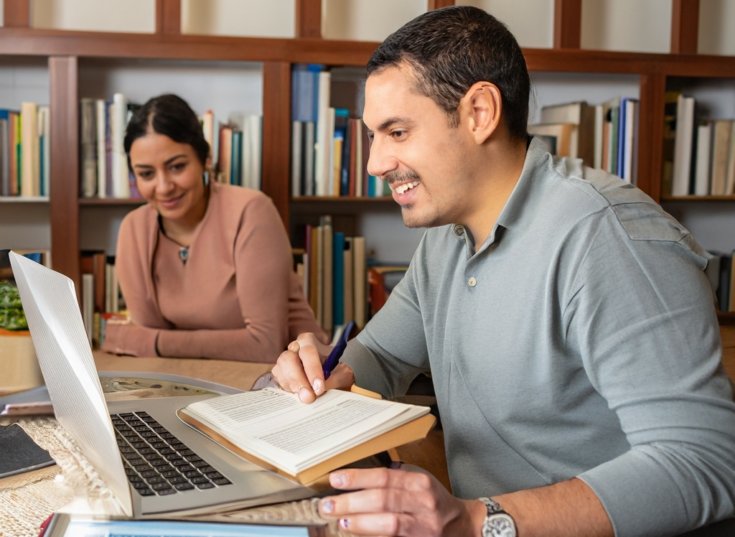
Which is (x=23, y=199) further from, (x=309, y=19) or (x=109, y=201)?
(x=309, y=19)

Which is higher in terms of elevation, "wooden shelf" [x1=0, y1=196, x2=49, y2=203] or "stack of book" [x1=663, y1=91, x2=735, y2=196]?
"stack of book" [x1=663, y1=91, x2=735, y2=196]

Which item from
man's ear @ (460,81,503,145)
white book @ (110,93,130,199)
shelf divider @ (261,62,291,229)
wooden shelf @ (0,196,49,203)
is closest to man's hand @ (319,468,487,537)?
man's ear @ (460,81,503,145)

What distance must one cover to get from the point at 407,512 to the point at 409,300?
663mm

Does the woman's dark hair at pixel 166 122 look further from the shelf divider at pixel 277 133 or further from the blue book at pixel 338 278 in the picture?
the blue book at pixel 338 278

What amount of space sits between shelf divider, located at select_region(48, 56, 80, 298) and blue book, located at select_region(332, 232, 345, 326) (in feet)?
3.16

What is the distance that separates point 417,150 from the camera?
3.71 feet

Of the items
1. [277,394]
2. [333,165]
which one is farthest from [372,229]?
[277,394]

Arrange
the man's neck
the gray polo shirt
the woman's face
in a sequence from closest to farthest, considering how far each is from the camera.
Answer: the gray polo shirt
the man's neck
the woman's face

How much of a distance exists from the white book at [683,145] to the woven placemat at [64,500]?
2708 millimetres

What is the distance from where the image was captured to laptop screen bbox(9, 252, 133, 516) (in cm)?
70

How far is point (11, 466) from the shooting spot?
864 mm

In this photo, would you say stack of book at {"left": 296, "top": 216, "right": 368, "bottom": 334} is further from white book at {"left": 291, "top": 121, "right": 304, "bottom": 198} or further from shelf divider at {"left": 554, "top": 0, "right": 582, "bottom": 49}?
shelf divider at {"left": 554, "top": 0, "right": 582, "bottom": 49}

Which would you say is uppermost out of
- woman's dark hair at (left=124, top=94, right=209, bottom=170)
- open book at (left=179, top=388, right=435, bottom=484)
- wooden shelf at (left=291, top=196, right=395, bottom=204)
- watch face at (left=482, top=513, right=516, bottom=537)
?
woman's dark hair at (left=124, top=94, right=209, bottom=170)

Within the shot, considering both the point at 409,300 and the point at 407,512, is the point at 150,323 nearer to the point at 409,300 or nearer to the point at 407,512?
the point at 409,300
